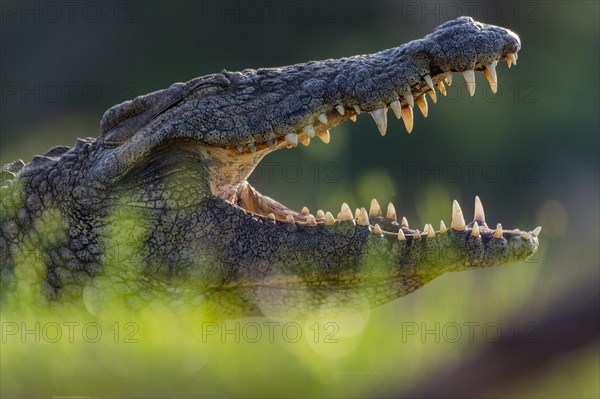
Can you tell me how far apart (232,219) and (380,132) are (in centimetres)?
68

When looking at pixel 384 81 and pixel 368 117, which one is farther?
pixel 368 117

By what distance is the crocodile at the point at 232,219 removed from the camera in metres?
3.77

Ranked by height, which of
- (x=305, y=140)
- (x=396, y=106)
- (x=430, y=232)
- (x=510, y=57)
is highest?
(x=510, y=57)

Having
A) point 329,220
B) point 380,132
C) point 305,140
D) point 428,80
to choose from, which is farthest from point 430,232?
point 305,140

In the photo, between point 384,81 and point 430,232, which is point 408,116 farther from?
point 430,232

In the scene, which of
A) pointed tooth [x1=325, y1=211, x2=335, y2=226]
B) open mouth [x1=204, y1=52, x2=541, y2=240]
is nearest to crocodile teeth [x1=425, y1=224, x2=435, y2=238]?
open mouth [x1=204, y1=52, x2=541, y2=240]

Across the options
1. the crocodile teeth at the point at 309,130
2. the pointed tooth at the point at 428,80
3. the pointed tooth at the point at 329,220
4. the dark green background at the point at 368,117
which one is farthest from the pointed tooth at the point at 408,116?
the dark green background at the point at 368,117

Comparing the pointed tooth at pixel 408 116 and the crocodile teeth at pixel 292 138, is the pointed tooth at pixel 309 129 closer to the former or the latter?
the crocodile teeth at pixel 292 138

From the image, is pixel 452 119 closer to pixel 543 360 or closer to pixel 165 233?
pixel 165 233

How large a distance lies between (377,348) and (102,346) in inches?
33.2

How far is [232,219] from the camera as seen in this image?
3.88 meters

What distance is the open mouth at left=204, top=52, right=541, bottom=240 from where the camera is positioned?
378 centimetres

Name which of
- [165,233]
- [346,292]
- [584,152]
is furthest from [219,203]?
[584,152]

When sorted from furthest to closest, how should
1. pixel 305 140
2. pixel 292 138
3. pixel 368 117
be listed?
1. pixel 368 117
2. pixel 305 140
3. pixel 292 138
